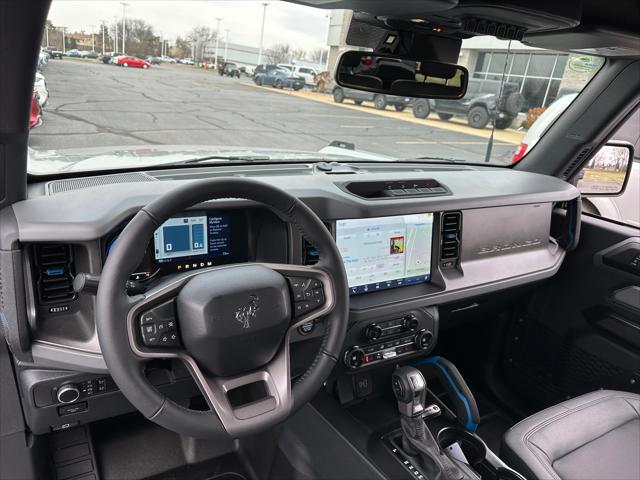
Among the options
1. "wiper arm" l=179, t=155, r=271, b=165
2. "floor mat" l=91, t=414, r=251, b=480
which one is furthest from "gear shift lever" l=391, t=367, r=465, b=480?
"wiper arm" l=179, t=155, r=271, b=165

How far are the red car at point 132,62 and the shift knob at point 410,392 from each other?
1798 millimetres

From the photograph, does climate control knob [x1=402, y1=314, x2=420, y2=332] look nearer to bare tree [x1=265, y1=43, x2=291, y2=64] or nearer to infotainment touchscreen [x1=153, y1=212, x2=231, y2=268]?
infotainment touchscreen [x1=153, y1=212, x2=231, y2=268]

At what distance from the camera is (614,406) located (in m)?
2.13

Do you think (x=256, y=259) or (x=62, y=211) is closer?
(x=62, y=211)

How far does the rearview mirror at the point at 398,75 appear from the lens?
6.57 ft

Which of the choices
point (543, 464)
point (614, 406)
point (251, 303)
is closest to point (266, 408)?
point (251, 303)

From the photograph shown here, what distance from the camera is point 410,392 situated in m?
2.32

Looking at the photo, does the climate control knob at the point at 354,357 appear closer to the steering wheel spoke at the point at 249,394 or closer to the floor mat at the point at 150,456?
the floor mat at the point at 150,456

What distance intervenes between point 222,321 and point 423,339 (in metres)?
1.44

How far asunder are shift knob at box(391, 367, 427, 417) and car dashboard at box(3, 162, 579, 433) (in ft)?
0.42

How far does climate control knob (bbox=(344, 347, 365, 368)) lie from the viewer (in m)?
2.29

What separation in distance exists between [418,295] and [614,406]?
94 centimetres

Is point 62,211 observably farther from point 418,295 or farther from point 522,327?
point 522,327

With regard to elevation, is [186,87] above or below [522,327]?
above
